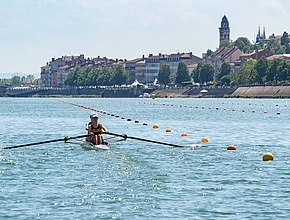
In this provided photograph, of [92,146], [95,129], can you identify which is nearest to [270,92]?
[95,129]

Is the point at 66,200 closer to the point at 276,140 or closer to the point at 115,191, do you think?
the point at 115,191

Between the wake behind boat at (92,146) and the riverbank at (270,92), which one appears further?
the riverbank at (270,92)

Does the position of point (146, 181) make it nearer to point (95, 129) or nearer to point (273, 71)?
point (95, 129)

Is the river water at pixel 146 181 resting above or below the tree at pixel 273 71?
below

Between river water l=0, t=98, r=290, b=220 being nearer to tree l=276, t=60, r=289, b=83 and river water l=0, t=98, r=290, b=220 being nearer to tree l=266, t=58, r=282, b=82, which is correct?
tree l=276, t=60, r=289, b=83

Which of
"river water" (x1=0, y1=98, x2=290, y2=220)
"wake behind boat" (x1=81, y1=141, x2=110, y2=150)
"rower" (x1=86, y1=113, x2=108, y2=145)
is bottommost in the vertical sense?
"river water" (x1=0, y1=98, x2=290, y2=220)

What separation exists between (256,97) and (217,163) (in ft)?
530

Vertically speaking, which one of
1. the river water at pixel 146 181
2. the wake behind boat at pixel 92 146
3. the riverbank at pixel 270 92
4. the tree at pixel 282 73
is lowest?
the riverbank at pixel 270 92

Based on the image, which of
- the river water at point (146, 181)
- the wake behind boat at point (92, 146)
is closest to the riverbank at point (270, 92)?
the river water at point (146, 181)

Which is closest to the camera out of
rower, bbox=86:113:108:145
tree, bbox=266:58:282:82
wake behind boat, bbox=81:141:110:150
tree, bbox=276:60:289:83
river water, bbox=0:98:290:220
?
river water, bbox=0:98:290:220

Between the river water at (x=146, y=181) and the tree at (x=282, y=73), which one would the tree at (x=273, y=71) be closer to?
the tree at (x=282, y=73)

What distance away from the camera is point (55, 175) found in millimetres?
32281

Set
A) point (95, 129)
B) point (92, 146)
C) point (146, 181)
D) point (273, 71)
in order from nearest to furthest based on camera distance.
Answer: point (146, 181)
point (92, 146)
point (95, 129)
point (273, 71)

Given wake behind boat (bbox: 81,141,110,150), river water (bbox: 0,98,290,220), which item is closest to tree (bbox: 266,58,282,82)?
river water (bbox: 0,98,290,220)
